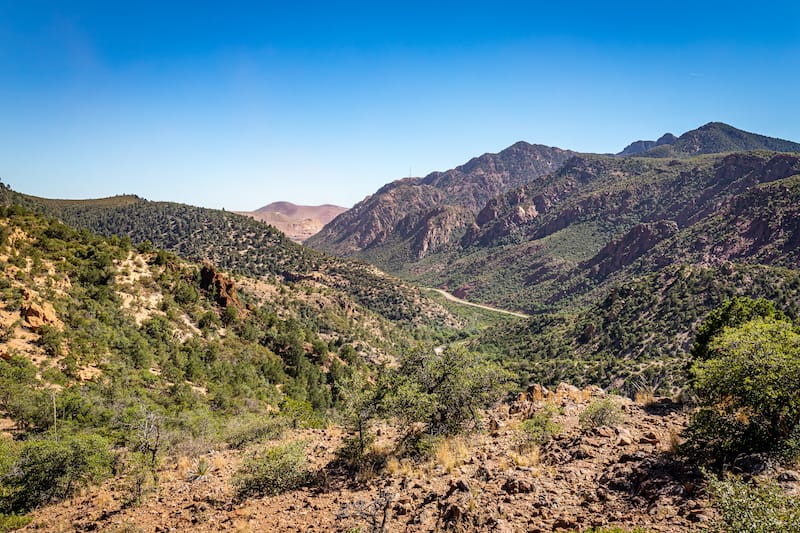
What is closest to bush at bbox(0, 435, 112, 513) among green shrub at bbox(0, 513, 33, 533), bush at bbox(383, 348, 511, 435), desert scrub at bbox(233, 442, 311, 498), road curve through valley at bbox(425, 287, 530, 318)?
green shrub at bbox(0, 513, 33, 533)

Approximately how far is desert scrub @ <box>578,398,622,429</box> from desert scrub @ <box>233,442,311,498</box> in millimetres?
9569

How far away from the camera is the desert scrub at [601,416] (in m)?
12.6

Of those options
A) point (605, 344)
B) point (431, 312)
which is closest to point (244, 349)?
point (605, 344)

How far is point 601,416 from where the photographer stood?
41.8 ft

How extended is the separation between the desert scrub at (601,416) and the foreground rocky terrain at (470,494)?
0.21m

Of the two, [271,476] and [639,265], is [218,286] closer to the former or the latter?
[271,476]

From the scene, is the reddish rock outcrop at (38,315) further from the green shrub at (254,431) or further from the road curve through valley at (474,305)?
the road curve through valley at (474,305)

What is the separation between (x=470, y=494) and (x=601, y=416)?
6738 millimetres

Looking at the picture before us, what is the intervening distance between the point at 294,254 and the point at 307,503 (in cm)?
8801

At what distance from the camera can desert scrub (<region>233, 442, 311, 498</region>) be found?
34.8ft

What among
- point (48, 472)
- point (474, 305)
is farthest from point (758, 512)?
point (474, 305)

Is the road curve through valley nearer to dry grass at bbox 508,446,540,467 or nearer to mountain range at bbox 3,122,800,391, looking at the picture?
mountain range at bbox 3,122,800,391

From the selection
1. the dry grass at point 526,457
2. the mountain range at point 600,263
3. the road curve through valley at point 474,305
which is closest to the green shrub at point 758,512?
the dry grass at point 526,457

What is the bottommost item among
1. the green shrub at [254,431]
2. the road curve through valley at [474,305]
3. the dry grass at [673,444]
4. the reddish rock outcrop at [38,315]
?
the road curve through valley at [474,305]
